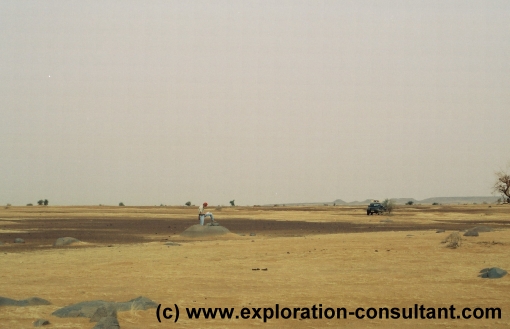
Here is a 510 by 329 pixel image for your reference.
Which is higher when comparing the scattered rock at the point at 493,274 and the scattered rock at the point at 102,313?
the scattered rock at the point at 493,274

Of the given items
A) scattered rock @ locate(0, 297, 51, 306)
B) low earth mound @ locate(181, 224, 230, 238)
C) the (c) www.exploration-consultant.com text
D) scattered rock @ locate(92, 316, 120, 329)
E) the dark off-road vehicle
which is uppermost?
the dark off-road vehicle

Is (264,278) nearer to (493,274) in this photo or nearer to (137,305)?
(137,305)

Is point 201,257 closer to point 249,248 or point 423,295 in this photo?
point 249,248

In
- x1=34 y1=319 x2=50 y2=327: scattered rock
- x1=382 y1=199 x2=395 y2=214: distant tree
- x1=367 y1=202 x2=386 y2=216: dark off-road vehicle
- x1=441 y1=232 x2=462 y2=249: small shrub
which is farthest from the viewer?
x1=382 y1=199 x2=395 y2=214: distant tree

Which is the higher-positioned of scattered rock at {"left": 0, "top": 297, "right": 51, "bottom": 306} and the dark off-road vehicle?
the dark off-road vehicle

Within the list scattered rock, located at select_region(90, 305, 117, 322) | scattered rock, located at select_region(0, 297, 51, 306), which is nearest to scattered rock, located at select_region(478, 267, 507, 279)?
scattered rock, located at select_region(90, 305, 117, 322)

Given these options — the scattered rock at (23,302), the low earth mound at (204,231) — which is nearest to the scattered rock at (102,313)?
the scattered rock at (23,302)

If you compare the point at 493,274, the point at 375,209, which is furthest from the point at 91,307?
the point at 375,209

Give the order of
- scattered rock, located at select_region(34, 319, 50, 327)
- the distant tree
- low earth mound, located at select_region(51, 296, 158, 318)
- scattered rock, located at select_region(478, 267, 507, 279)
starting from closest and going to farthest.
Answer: scattered rock, located at select_region(34, 319, 50, 327)
low earth mound, located at select_region(51, 296, 158, 318)
scattered rock, located at select_region(478, 267, 507, 279)
the distant tree

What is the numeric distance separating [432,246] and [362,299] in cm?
1319

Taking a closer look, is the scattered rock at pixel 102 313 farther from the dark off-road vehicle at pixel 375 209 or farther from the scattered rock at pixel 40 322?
the dark off-road vehicle at pixel 375 209

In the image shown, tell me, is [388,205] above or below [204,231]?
above

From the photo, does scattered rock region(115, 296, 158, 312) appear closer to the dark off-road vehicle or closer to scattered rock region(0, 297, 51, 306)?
scattered rock region(0, 297, 51, 306)

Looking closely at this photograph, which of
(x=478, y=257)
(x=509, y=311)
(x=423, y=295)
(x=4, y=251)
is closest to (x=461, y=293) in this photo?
(x=423, y=295)
